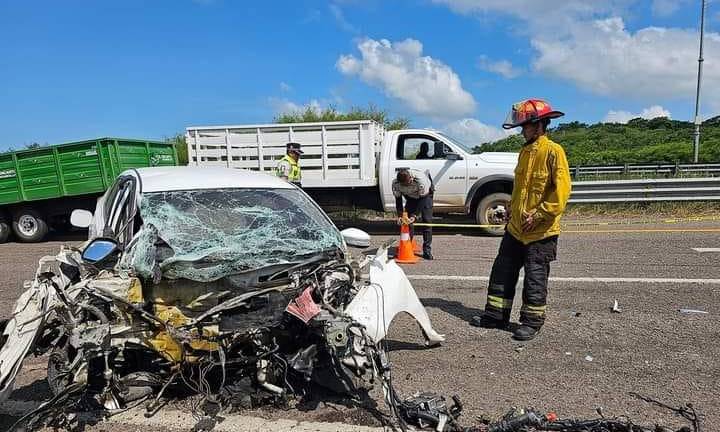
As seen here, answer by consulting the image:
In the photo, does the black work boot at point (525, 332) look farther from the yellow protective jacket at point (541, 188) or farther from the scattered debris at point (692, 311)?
the scattered debris at point (692, 311)

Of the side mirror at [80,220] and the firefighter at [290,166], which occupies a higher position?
the firefighter at [290,166]

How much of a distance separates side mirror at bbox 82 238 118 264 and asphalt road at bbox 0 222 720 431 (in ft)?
3.41

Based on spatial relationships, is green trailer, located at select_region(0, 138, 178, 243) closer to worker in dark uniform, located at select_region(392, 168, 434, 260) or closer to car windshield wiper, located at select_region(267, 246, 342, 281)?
worker in dark uniform, located at select_region(392, 168, 434, 260)

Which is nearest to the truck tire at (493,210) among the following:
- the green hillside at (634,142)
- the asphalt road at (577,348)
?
the asphalt road at (577,348)

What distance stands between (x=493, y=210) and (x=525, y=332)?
19.6 feet

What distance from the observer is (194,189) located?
410cm

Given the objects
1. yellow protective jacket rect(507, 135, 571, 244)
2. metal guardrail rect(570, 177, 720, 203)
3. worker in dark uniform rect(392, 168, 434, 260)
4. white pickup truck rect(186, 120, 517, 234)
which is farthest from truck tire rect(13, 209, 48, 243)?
metal guardrail rect(570, 177, 720, 203)

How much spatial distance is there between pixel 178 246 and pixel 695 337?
13.8 feet

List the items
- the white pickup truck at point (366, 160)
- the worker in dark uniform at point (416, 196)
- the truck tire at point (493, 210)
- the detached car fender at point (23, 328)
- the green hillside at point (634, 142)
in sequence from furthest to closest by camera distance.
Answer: the green hillside at point (634, 142)
the white pickup truck at point (366, 160)
the truck tire at point (493, 210)
the worker in dark uniform at point (416, 196)
the detached car fender at point (23, 328)

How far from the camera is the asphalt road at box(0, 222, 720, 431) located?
336cm

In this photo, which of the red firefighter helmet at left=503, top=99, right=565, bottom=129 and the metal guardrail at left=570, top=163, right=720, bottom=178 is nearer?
the red firefighter helmet at left=503, top=99, right=565, bottom=129

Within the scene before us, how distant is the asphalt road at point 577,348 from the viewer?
11.0ft

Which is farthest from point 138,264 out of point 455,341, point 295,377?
point 455,341

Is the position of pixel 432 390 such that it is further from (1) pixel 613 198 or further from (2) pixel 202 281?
(1) pixel 613 198
